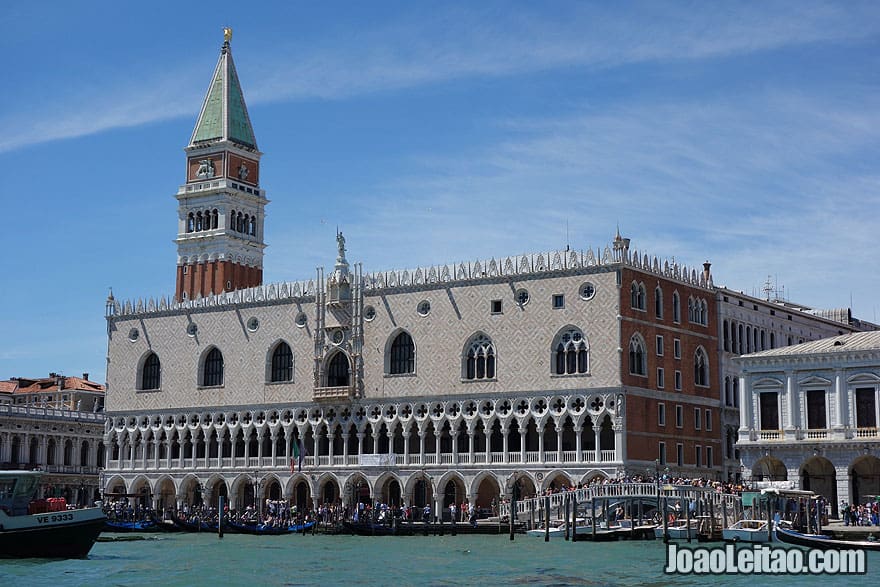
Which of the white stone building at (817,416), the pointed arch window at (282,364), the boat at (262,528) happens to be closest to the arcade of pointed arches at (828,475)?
the white stone building at (817,416)

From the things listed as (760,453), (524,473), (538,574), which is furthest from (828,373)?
(538,574)

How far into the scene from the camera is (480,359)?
5828 cm

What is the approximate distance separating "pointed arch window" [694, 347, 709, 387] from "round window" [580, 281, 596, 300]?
268 inches

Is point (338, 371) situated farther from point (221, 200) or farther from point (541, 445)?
point (221, 200)

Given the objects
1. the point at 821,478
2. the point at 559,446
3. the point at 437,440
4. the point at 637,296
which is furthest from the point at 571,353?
the point at 821,478

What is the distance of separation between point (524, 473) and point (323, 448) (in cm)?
1133

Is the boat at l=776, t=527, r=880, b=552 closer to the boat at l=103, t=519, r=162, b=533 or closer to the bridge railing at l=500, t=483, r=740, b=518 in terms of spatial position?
the bridge railing at l=500, t=483, r=740, b=518

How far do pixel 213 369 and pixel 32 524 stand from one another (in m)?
30.0

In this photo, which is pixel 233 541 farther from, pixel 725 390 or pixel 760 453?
pixel 725 390

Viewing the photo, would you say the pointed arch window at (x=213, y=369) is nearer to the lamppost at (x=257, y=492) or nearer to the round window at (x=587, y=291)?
the lamppost at (x=257, y=492)

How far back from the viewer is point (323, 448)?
63125 millimetres

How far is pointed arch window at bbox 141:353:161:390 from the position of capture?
68.9m

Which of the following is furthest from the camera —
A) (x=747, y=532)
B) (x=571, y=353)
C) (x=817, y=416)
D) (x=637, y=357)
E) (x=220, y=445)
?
(x=220, y=445)

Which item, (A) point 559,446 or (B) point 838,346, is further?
(A) point 559,446
